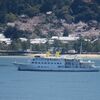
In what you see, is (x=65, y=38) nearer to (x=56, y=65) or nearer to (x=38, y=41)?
(x=38, y=41)

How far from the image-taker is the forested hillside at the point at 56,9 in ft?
511

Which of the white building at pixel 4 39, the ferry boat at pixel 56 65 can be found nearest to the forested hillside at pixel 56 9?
the white building at pixel 4 39

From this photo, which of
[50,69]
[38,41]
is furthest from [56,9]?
[50,69]

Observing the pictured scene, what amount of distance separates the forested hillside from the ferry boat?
176 ft

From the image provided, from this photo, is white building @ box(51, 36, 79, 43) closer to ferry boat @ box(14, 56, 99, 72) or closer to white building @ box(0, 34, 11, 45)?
white building @ box(0, 34, 11, 45)

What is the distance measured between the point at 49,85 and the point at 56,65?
742 inches

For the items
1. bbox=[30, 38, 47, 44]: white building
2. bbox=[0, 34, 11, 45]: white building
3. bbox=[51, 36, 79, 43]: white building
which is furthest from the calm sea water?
bbox=[0, 34, 11, 45]: white building

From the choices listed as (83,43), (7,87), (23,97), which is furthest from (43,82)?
(83,43)

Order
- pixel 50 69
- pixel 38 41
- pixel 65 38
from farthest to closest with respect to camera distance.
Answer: pixel 65 38 < pixel 38 41 < pixel 50 69

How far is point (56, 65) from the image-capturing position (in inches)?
3925

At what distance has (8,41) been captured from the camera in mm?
145000

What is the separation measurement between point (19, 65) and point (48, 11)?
2409 inches

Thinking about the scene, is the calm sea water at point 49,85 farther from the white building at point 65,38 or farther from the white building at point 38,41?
the white building at point 65,38

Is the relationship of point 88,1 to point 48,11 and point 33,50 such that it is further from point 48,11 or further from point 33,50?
point 33,50
